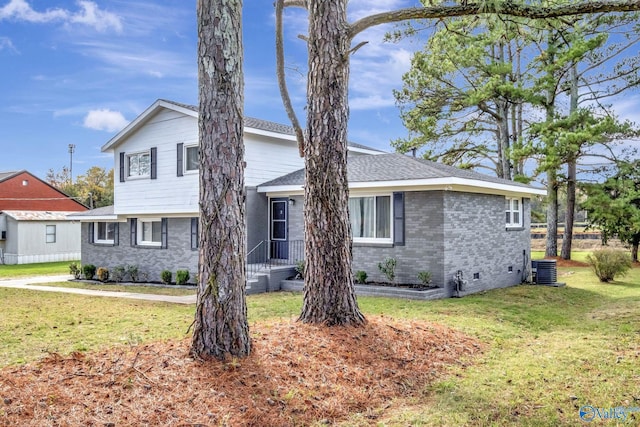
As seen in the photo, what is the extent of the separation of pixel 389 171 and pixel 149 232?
967 centimetres

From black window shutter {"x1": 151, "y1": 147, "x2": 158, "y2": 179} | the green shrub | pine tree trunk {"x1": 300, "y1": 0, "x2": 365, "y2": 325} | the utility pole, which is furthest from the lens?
the utility pole

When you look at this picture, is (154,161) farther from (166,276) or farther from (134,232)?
(166,276)

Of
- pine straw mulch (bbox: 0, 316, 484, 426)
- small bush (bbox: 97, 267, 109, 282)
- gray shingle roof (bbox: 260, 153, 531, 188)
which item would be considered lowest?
small bush (bbox: 97, 267, 109, 282)

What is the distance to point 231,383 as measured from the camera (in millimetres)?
4812

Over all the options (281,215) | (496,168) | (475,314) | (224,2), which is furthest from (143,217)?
(496,168)

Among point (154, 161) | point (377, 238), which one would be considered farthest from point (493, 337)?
point (154, 161)

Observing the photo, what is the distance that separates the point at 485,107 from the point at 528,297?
15.6 m

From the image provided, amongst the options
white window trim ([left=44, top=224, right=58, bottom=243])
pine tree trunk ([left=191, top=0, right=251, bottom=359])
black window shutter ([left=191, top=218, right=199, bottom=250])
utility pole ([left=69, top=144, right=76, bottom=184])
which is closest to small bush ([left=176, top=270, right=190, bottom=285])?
black window shutter ([left=191, top=218, right=199, bottom=250])

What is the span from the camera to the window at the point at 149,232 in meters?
18.4

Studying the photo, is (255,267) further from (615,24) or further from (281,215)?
(615,24)

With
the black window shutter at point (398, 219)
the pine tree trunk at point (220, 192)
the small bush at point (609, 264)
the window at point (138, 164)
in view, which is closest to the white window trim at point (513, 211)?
the small bush at point (609, 264)

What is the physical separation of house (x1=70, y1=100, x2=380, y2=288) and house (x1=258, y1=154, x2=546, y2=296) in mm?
1137

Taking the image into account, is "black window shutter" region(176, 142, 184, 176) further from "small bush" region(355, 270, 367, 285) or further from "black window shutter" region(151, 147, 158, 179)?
"small bush" region(355, 270, 367, 285)

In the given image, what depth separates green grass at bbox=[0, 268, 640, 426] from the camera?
491 centimetres
